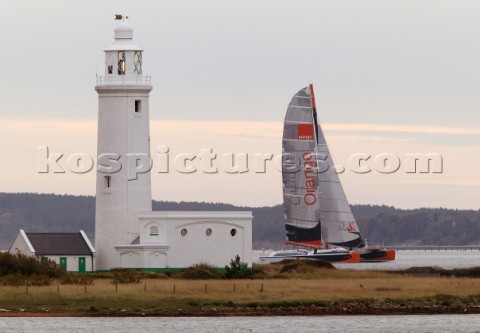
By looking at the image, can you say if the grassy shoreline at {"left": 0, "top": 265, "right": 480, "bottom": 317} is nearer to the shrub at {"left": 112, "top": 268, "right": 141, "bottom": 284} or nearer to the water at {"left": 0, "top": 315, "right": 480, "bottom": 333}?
the shrub at {"left": 112, "top": 268, "right": 141, "bottom": 284}

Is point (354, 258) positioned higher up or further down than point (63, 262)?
higher up

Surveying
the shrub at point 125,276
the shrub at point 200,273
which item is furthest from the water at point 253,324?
the shrub at point 200,273

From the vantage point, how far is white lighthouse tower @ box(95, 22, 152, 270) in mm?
72188

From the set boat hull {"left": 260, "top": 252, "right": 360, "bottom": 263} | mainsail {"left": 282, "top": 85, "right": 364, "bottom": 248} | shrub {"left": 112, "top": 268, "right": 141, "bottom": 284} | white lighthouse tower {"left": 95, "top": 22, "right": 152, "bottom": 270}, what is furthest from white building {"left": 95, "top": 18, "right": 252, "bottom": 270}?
boat hull {"left": 260, "top": 252, "right": 360, "bottom": 263}

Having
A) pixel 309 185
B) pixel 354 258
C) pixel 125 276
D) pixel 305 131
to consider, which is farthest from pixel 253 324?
pixel 354 258

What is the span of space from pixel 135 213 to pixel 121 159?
2.57m

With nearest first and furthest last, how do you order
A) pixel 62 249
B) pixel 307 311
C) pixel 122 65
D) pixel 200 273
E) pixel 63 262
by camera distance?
pixel 307 311 < pixel 200 273 < pixel 63 262 < pixel 62 249 < pixel 122 65

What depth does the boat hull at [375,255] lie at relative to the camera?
112 meters

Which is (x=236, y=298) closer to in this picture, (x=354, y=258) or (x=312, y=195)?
(x=312, y=195)

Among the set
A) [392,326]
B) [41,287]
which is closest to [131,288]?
[41,287]

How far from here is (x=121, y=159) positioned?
7225cm

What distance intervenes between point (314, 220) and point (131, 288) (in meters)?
48.4

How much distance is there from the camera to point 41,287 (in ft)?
199

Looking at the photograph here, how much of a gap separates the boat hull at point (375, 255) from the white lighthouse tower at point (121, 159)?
41.3 m
